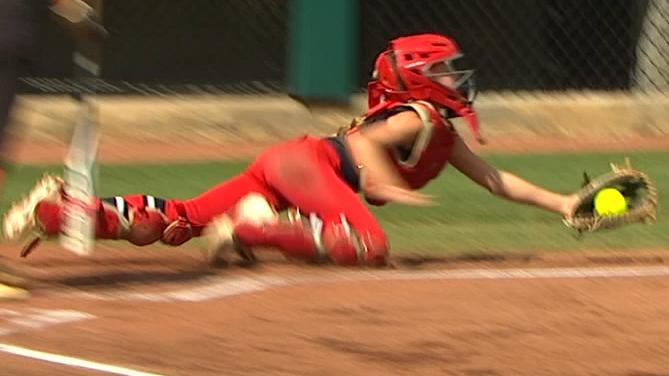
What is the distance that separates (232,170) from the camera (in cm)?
1027

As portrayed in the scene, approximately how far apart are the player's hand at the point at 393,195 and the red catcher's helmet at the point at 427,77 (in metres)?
0.45

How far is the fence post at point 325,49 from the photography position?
38.9 ft

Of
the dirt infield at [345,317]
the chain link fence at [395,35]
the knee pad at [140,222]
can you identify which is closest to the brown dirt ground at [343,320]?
the dirt infield at [345,317]

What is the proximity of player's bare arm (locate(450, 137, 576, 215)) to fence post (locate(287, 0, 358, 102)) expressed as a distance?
485 centimetres

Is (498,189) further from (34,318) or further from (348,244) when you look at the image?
(34,318)

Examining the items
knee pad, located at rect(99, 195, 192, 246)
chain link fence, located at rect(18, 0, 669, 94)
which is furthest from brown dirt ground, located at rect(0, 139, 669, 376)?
chain link fence, located at rect(18, 0, 669, 94)

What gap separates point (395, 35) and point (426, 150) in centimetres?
653

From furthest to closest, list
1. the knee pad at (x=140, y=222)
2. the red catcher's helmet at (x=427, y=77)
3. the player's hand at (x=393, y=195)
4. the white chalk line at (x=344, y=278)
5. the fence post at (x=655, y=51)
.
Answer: the fence post at (x=655, y=51)
the red catcher's helmet at (x=427, y=77)
the knee pad at (x=140, y=222)
the player's hand at (x=393, y=195)
the white chalk line at (x=344, y=278)

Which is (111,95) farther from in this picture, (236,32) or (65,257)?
(65,257)

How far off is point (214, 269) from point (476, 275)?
1.05m

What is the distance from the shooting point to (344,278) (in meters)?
6.50

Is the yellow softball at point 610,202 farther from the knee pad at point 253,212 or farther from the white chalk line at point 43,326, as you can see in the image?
the white chalk line at point 43,326

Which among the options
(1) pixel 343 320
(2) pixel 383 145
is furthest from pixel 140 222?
(1) pixel 343 320

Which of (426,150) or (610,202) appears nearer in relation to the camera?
(426,150)
